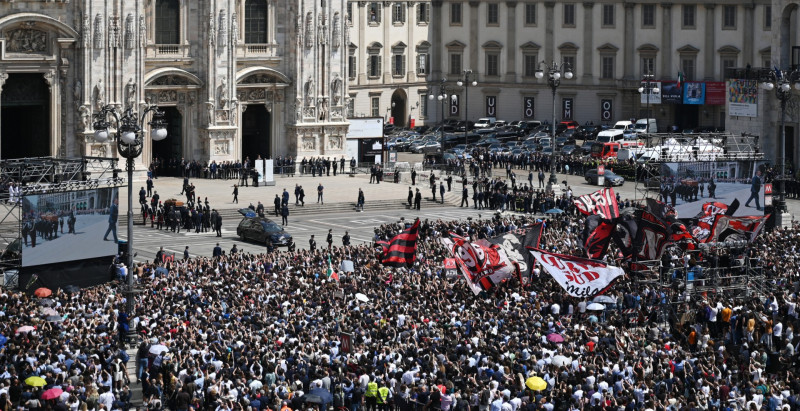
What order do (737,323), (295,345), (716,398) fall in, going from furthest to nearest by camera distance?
(737,323)
(295,345)
(716,398)

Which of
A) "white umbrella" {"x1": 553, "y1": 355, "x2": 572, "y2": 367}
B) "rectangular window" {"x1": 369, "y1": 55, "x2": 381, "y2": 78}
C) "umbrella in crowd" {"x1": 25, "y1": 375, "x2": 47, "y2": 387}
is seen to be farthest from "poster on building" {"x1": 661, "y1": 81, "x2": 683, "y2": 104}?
"umbrella in crowd" {"x1": 25, "y1": 375, "x2": 47, "y2": 387}

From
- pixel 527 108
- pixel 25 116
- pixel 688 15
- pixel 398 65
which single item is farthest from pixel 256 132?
pixel 688 15

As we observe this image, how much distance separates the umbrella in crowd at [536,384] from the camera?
34250 millimetres


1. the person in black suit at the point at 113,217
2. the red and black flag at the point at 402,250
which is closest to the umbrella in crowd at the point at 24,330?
the person in black suit at the point at 113,217

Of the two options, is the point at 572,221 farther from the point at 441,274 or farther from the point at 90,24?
the point at 90,24

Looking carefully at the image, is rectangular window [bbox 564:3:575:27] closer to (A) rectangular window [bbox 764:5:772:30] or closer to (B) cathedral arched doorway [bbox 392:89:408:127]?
(B) cathedral arched doorway [bbox 392:89:408:127]

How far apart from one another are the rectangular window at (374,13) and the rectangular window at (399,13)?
1228 mm

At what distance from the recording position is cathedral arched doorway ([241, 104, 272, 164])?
85812 millimetres

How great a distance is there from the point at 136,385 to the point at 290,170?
150 ft

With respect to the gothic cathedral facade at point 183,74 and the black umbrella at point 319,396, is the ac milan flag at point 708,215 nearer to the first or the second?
the black umbrella at point 319,396

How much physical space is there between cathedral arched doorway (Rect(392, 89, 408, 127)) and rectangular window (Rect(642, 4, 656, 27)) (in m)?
17.7

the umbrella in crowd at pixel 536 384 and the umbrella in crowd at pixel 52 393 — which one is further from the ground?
the umbrella in crowd at pixel 536 384

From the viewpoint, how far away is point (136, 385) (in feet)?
128

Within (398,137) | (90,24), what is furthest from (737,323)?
(398,137)
